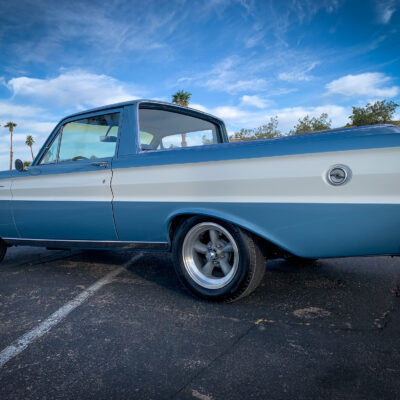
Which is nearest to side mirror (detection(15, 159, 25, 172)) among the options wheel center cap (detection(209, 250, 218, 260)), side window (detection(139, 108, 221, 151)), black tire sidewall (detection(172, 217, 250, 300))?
side window (detection(139, 108, 221, 151))

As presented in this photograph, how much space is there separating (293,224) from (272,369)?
98cm

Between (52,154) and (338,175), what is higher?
(52,154)

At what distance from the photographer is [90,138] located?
11.9 feet

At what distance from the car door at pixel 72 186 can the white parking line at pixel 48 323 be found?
0.50 meters

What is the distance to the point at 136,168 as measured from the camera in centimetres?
302

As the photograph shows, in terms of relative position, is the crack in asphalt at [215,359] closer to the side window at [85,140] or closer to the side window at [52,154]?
the side window at [85,140]

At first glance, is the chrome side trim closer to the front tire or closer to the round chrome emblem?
the front tire

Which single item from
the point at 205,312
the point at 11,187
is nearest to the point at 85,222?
the point at 11,187

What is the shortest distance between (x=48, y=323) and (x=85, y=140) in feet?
6.46

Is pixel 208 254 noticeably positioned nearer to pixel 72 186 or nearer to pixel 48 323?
pixel 48 323

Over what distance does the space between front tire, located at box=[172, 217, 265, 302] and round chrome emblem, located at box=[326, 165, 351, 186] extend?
2.43 ft

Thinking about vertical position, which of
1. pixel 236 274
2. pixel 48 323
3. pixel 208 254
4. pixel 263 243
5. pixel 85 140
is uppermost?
pixel 85 140

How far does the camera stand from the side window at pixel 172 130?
3.63m

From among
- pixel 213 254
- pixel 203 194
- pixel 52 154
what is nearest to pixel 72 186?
pixel 52 154
